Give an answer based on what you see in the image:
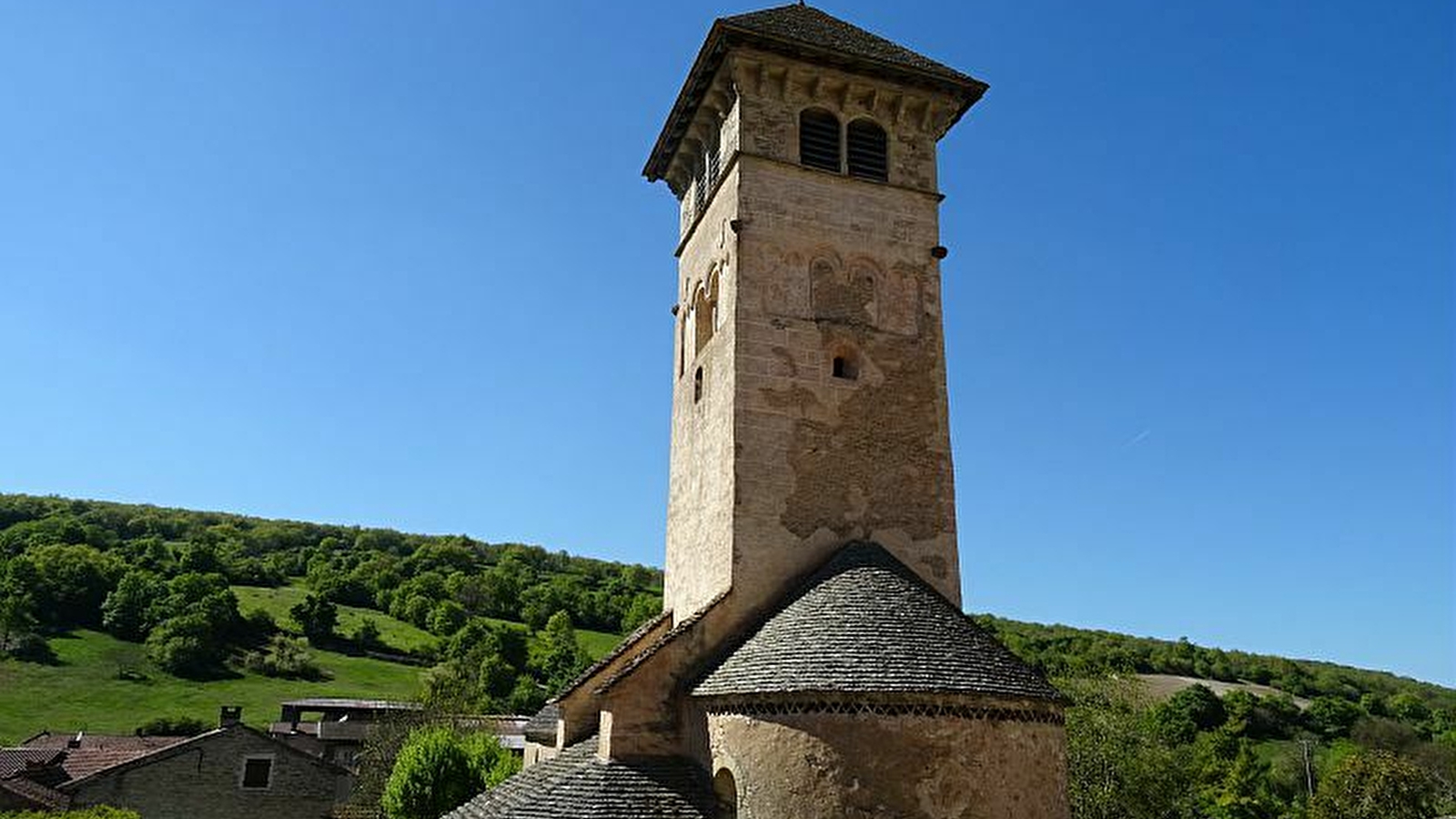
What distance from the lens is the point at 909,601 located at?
13602 mm

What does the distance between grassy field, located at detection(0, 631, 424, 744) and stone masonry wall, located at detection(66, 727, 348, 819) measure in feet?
99.7

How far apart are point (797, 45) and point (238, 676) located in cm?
7124

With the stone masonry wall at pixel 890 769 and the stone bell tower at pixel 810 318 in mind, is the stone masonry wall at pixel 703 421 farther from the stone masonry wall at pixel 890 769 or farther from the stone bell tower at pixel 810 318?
the stone masonry wall at pixel 890 769

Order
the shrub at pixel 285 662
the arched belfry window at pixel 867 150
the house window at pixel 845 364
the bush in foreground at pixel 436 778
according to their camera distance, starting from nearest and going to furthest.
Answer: the house window at pixel 845 364, the arched belfry window at pixel 867 150, the bush in foreground at pixel 436 778, the shrub at pixel 285 662

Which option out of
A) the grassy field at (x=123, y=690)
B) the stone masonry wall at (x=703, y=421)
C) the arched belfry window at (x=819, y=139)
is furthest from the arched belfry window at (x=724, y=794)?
the grassy field at (x=123, y=690)

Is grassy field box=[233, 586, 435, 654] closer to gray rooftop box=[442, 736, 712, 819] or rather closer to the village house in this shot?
the village house

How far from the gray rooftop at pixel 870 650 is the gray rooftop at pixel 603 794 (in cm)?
121

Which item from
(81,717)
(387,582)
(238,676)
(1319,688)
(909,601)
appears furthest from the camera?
(387,582)

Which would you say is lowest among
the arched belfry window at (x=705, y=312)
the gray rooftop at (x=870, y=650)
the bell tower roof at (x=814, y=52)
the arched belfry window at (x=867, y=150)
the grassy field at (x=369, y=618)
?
the gray rooftop at (x=870, y=650)

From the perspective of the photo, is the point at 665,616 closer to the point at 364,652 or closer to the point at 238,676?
the point at 238,676

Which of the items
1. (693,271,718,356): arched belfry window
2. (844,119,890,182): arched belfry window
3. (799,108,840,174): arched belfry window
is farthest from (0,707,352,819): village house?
(844,119,890,182): arched belfry window

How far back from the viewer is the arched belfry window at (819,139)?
1761 centimetres

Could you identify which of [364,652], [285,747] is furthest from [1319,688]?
[285,747]

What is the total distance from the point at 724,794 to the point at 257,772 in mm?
27594
